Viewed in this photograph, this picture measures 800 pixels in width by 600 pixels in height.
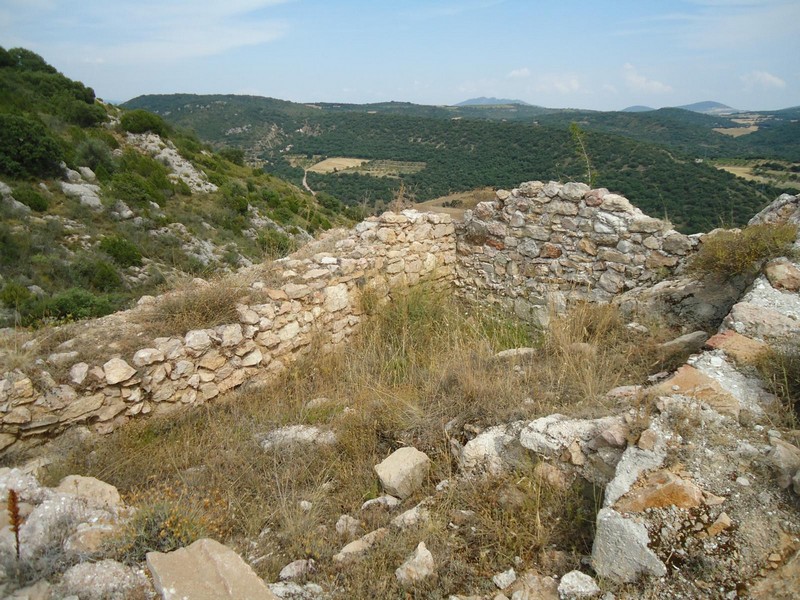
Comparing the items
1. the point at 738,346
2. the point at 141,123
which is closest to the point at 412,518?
the point at 738,346

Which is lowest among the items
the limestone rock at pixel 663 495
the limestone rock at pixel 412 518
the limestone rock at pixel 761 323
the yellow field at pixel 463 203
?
the limestone rock at pixel 412 518

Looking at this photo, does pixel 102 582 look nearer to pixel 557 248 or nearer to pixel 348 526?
pixel 348 526

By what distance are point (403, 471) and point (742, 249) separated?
376 cm

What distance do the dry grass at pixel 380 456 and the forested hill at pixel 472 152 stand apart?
3.30 metres

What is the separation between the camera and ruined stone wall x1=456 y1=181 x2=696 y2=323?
5.20m

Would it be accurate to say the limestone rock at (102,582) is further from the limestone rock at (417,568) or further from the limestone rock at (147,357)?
the limestone rock at (147,357)

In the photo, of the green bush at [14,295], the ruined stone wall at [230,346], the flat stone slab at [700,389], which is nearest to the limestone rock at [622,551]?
the flat stone slab at [700,389]

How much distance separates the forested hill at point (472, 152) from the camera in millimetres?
13250

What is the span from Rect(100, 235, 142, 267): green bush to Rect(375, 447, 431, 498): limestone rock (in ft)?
34.8

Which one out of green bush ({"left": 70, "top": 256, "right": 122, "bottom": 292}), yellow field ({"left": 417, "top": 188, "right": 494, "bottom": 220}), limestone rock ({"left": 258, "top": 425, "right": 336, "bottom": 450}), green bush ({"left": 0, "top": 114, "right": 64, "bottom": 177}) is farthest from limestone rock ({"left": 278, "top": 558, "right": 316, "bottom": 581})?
green bush ({"left": 0, "top": 114, "right": 64, "bottom": 177})

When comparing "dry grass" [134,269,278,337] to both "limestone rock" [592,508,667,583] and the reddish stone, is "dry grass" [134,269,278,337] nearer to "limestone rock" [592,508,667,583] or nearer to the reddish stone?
"limestone rock" [592,508,667,583]

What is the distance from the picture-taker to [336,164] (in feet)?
164

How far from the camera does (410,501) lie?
2473mm

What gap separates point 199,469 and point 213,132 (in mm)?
61583
